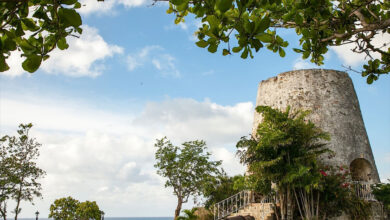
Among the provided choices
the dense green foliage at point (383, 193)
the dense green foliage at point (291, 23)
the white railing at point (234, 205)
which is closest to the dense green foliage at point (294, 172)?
the dense green foliage at point (383, 193)

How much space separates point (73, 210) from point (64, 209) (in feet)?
1.53

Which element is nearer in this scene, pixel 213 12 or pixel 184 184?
pixel 213 12

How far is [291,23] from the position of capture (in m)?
3.90

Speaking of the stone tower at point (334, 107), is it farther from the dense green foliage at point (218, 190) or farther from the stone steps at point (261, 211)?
the dense green foliage at point (218, 190)

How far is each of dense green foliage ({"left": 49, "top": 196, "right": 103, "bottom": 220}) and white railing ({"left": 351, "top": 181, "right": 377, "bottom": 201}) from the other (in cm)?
1267

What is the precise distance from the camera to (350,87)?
14.6 meters

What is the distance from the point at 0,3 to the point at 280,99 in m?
13.4

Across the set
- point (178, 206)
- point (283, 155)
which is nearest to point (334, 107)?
point (283, 155)

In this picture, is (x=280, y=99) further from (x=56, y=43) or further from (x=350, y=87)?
(x=56, y=43)

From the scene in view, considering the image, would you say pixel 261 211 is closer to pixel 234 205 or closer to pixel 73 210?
pixel 234 205

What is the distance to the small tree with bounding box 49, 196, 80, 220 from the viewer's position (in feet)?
56.2

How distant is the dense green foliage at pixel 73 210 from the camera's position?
17.1 m

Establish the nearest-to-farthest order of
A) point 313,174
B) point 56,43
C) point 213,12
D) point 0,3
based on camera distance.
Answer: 1. point 0,3
2. point 56,43
3. point 213,12
4. point 313,174

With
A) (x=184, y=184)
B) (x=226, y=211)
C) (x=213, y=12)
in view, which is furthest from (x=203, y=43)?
(x=184, y=184)
